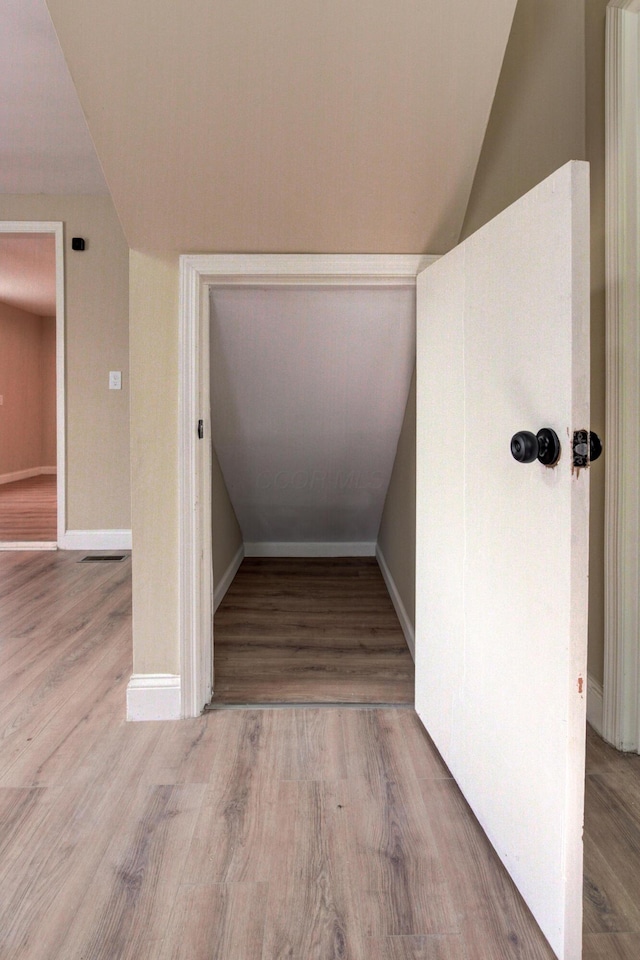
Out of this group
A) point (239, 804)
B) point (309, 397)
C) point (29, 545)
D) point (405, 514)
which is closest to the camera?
point (239, 804)

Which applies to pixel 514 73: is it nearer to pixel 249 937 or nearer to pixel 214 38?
pixel 214 38

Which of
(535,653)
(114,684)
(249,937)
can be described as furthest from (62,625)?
(535,653)

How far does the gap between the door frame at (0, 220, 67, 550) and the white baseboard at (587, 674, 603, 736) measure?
348cm

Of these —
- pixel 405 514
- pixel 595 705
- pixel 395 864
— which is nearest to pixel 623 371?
pixel 595 705

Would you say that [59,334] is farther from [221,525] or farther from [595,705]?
[595,705]

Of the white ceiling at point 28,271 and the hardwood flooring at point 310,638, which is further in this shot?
the white ceiling at point 28,271

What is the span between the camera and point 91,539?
397 centimetres

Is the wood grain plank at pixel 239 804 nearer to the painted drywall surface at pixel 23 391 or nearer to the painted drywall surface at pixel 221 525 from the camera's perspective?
the painted drywall surface at pixel 221 525

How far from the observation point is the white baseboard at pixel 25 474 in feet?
24.7

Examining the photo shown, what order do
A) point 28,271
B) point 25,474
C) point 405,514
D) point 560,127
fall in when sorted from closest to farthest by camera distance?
point 560,127, point 405,514, point 28,271, point 25,474

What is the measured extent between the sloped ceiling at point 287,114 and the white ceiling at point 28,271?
117 inches

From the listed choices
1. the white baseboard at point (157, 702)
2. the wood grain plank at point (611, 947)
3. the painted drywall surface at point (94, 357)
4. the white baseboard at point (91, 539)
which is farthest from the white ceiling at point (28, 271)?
the wood grain plank at point (611, 947)

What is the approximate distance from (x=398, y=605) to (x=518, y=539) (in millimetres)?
1645

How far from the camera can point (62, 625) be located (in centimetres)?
258
